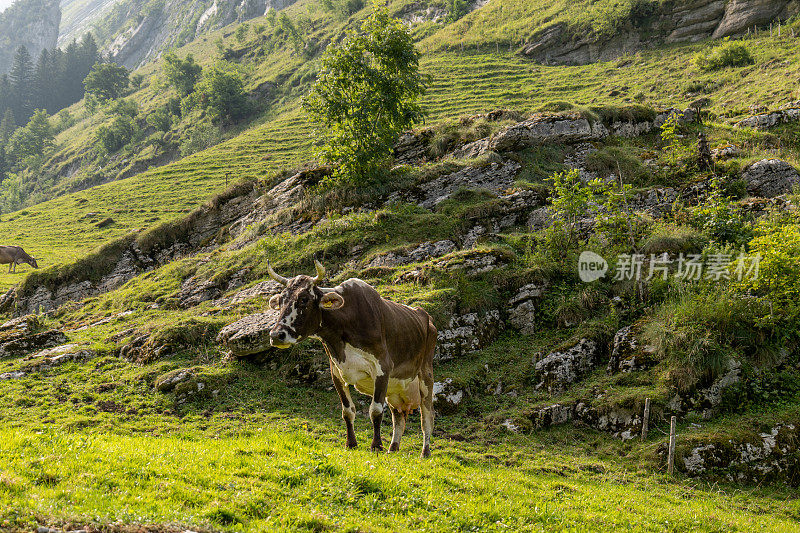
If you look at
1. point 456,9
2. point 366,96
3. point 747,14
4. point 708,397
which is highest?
point 456,9

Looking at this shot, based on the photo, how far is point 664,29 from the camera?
55.4 metres

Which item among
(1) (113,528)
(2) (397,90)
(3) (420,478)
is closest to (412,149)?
Result: (2) (397,90)

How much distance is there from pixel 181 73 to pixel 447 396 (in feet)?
365

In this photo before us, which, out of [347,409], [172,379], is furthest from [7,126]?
[347,409]

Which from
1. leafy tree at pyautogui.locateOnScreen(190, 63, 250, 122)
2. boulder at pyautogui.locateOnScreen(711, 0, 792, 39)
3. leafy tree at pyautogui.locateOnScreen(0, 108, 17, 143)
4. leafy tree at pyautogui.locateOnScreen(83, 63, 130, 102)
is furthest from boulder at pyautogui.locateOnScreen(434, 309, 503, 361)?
leafy tree at pyautogui.locateOnScreen(0, 108, 17, 143)

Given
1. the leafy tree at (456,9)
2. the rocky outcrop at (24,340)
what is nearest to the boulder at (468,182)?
the rocky outcrop at (24,340)

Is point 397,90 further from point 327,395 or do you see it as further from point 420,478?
point 420,478

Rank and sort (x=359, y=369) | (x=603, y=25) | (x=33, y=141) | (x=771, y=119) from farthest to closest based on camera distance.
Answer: (x=33, y=141)
(x=603, y=25)
(x=771, y=119)
(x=359, y=369)

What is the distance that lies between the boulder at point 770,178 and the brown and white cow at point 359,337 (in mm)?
19486

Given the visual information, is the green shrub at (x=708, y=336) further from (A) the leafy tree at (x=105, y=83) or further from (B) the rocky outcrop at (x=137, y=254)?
(A) the leafy tree at (x=105, y=83)

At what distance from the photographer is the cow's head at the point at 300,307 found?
8211mm

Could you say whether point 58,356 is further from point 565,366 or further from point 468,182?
point 468,182

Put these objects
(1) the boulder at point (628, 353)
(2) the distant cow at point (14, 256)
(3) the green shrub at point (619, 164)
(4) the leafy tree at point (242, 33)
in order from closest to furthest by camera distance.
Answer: (1) the boulder at point (628, 353), (3) the green shrub at point (619, 164), (2) the distant cow at point (14, 256), (4) the leafy tree at point (242, 33)

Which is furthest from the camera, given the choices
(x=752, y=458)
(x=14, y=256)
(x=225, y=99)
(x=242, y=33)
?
(x=242, y=33)
